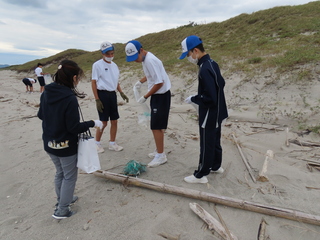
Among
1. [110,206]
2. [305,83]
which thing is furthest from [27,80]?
[305,83]

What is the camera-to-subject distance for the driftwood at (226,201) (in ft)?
7.91

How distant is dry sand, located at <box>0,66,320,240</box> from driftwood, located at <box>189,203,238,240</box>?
7 cm

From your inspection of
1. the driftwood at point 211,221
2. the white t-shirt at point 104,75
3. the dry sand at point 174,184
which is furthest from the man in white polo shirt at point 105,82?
the driftwood at point 211,221

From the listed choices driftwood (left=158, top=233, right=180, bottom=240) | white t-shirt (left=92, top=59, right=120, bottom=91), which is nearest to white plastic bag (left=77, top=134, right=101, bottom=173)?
driftwood (left=158, top=233, right=180, bottom=240)

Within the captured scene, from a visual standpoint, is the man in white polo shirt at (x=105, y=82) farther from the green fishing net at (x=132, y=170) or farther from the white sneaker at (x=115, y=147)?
the green fishing net at (x=132, y=170)

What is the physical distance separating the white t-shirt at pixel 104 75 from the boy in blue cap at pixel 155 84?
2.49 feet

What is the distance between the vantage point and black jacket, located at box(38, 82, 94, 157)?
2.20 metres

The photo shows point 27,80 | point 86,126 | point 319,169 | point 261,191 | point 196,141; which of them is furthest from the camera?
point 27,80

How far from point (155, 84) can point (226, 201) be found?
191 centimetres

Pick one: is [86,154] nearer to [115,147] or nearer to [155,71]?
[155,71]

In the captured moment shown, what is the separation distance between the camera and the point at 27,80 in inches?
552

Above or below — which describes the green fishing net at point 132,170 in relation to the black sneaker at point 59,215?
above

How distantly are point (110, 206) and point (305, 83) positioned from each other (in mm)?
6677

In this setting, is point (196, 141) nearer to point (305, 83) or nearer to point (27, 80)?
point (305, 83)
